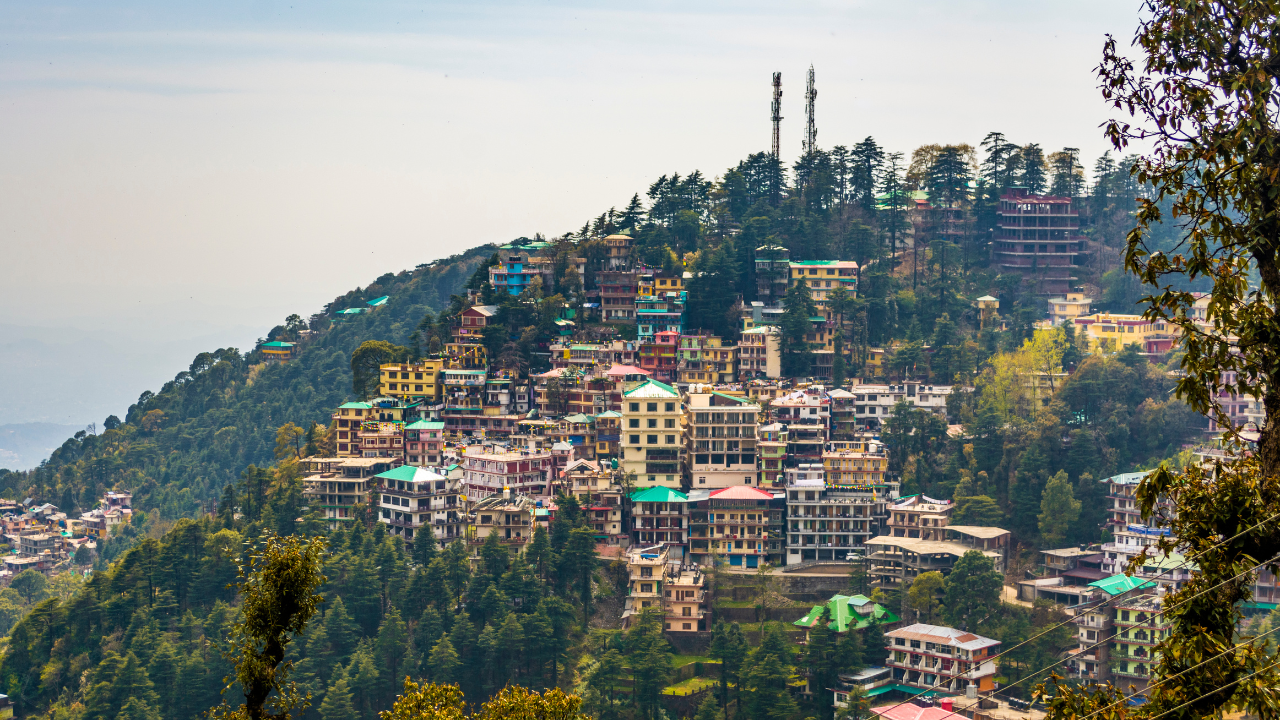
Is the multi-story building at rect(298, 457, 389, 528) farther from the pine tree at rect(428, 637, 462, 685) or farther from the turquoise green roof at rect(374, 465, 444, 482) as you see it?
the pine tree at rect(428, 637, 462, 685)

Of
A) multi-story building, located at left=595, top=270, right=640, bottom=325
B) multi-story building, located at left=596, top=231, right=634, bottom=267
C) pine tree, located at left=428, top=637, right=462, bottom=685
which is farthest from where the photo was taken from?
multi-story building, located at left=596, top=231, right=634, bottom=267

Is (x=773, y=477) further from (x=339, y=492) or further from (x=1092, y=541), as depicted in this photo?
(x=339, y=492)

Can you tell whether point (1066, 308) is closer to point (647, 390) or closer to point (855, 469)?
point (855, 469)

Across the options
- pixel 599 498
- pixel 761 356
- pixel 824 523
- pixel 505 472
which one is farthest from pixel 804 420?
pixel 505 472

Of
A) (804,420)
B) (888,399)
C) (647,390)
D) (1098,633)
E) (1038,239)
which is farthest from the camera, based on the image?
(1038,239)

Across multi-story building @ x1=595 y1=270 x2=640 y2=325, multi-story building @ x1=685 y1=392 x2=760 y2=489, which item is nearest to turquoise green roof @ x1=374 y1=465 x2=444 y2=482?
multi-story building @ x1=685 y1=392 x2=760 y2=489
